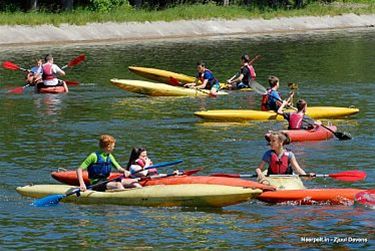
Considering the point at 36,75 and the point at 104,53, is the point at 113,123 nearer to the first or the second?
the point at 36,75

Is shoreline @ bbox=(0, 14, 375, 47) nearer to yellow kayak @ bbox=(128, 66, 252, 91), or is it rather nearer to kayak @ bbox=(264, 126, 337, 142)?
yellow kayak @ bbox=(128, 66, 252, 91)

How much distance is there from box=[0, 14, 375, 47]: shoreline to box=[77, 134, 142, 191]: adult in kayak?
137 feet

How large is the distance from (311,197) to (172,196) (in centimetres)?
256

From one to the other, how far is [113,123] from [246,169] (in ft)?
26.4

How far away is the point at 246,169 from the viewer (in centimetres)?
2347

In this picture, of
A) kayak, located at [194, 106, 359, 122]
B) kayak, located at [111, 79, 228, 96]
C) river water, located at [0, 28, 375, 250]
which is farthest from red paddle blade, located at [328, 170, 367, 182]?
kayak, located at [111, 79, 228, 96]

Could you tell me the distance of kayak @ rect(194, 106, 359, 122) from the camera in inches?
1184

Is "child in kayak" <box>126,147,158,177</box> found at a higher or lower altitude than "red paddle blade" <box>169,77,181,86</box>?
higher

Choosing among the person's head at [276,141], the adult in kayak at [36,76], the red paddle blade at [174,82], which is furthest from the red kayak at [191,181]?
the red paddle blade at [174,82]

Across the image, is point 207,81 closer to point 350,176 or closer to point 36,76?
point 36,76

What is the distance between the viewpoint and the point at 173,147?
86.7ft

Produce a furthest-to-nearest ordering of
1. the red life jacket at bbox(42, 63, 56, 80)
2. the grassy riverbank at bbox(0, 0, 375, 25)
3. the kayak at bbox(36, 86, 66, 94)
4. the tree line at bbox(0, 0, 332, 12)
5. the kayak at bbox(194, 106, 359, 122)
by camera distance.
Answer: the tree line at bbox(0, 0, 332, 12)
the grassy riverbank at bbox(0, 0, 375, 25)
the kayak at bbox(36, 86, 66, 94)
the red life jacket at bbox(42, 63, 56, 80)
the kayak at bbox(194, 106, 359, 122)

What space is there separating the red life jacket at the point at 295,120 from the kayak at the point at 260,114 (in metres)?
2.51

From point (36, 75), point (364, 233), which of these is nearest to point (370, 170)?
point (364, 233)
